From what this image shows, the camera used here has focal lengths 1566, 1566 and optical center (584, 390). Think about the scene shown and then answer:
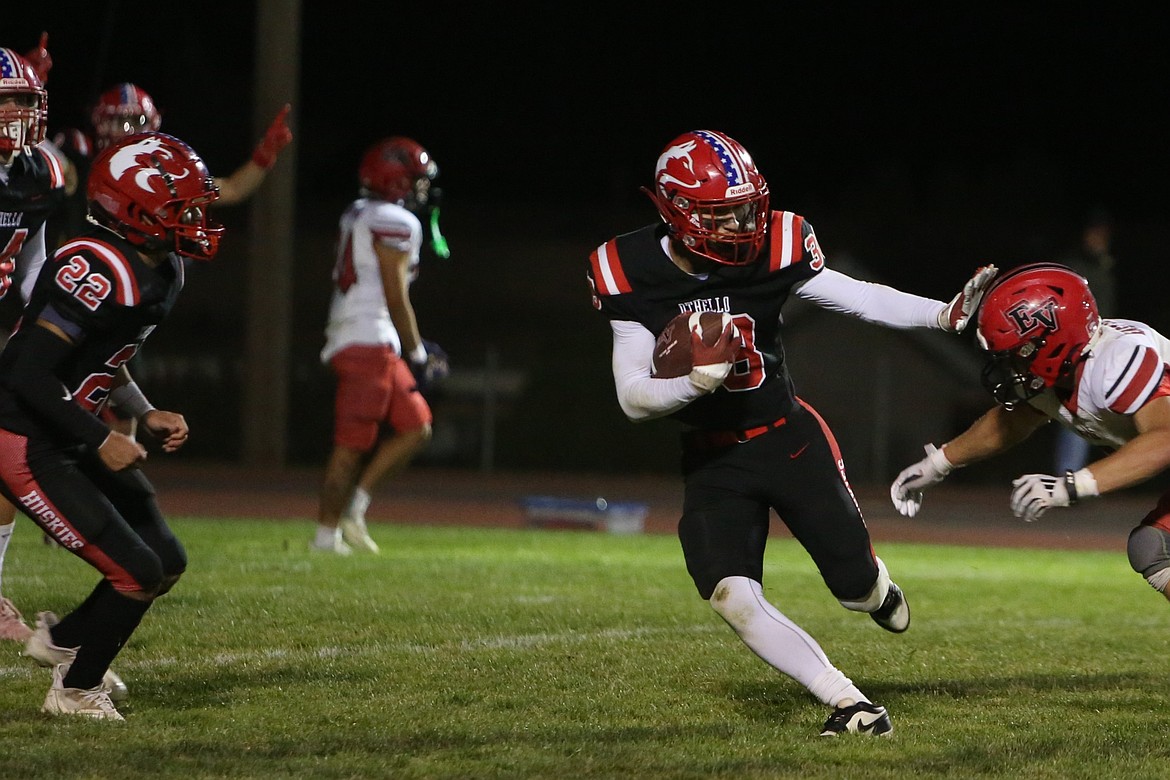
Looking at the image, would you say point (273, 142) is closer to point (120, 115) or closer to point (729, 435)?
point (120, 115)

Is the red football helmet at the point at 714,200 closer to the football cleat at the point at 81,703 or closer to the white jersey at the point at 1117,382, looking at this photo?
the white jersey at the point at 1117,382

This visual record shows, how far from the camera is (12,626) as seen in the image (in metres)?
5.68

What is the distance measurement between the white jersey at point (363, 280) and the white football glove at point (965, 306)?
442 cm

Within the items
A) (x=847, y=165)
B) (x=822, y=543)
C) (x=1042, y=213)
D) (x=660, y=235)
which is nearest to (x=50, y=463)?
(x=660, y=235)

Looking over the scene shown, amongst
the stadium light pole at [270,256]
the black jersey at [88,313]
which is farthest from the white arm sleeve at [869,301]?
the stadium light pole at [270,256]

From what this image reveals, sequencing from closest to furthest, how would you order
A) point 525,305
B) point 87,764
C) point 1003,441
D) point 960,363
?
point 87,764
point 1003,441
point 960,363
point 525,305

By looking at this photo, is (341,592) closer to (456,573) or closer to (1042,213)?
(456,573)

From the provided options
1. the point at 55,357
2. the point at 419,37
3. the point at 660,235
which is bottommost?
the point at 419,37

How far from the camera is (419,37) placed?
37000 mm

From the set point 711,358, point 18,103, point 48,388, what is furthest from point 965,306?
point 18,103

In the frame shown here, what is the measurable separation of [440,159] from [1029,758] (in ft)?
117

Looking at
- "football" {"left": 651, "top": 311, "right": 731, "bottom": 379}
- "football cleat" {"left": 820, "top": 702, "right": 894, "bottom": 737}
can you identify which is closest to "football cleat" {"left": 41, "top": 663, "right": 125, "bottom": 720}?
"football" {"left": 651, "top": 311, "right": 731, "bottom": 379}

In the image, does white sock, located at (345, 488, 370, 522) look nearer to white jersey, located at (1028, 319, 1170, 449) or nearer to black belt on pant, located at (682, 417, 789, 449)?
black belt on pant, located at (682, 417, 789, 449)

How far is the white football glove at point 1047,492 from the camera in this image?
14.9ft
